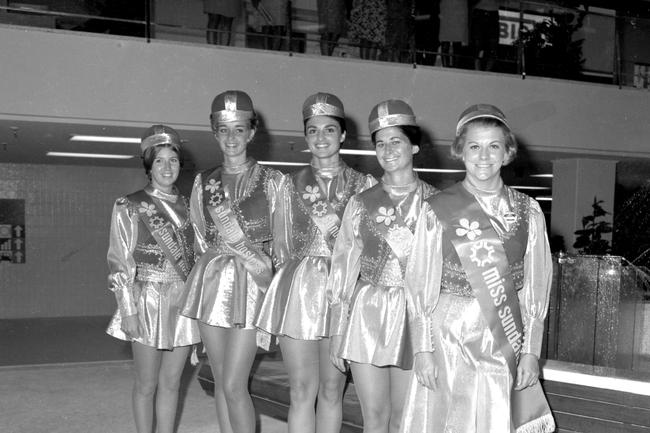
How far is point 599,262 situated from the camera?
14.5ft

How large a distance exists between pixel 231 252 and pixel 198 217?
264mm

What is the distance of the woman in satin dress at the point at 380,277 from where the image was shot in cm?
280

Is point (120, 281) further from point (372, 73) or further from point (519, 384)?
point (372, 73)

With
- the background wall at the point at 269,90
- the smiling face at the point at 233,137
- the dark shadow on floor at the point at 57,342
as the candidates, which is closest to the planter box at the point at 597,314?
the smiling face at the point at 233,137

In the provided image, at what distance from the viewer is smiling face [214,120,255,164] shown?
10.9 feet

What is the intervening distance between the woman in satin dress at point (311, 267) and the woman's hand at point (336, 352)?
12 centimetres

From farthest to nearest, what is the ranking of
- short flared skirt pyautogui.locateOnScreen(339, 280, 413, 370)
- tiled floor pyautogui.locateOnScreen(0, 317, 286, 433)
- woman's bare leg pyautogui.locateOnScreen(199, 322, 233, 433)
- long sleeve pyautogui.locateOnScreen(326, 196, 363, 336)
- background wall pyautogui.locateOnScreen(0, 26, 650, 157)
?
background wall pyautogui.locateOnScreen(0, 26, 650, 157), tiled floor pyautogui.locateOnScreen(0, 317, 286, 433), woman's bare leg pyautogui.locateOnScreen(199, 322, 233, 433), long sleeve pyautogui.locateOnScreen(326, 196, 363, 336), short flared skirt pyautogui.locateOnScreen(339, 280, 413, 370)

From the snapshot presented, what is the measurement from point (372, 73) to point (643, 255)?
3074 millimetres

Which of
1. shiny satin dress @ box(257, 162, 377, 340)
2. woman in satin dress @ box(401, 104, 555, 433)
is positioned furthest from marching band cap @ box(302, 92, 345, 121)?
Answer: woman in satin dress @ box(401, 104, 555, 433)


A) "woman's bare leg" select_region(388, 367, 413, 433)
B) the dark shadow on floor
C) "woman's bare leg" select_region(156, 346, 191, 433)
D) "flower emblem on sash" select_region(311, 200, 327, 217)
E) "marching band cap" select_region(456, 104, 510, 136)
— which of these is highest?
"marching band cap" select_region(456, 104, 510, 136)

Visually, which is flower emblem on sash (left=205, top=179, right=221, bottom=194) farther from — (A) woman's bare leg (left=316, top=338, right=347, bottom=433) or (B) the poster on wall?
(B) the poster on wall

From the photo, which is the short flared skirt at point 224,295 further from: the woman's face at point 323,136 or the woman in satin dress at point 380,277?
the woman's face at point 323,136

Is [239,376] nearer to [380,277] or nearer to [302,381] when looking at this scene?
[302,381]

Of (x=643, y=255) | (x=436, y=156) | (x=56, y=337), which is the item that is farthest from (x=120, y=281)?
(x=436, y=156)
